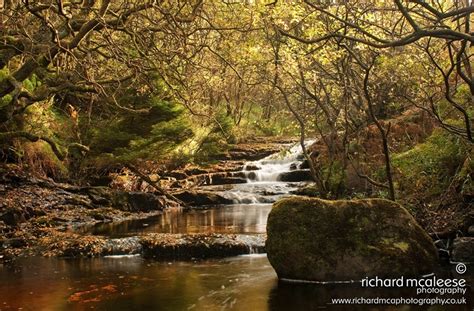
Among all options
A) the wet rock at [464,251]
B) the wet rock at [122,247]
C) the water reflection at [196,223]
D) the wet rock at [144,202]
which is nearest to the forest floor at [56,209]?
the wet rock at [144,202]

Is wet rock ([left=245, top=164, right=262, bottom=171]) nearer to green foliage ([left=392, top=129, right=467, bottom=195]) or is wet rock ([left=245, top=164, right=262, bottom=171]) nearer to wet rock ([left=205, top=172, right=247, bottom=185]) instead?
wet rock ([left=205, top=172, right=247, bottom=185])

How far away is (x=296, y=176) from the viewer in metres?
23.1

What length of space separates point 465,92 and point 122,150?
1030 cm

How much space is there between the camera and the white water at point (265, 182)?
20.1m

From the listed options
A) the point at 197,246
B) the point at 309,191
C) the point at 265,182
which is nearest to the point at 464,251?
the point at 197,246

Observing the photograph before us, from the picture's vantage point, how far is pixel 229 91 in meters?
35.9

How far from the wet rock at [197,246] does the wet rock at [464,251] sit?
3744 millimetres

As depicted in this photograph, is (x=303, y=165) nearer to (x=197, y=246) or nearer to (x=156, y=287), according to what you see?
(x=197, y=246)

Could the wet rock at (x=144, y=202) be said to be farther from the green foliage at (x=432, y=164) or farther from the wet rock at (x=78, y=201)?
the green foliage at (x=432, y=164)

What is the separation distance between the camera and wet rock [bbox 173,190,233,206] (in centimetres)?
1933

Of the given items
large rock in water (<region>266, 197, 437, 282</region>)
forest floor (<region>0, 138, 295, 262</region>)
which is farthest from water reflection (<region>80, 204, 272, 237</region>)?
large rock in water (<region>266, 197, 437, 282</region>)

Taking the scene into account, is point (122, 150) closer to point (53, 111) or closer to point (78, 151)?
point (78, 151)

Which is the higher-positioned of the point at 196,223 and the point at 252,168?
the point at 252,168

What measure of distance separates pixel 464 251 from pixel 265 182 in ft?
48.6
